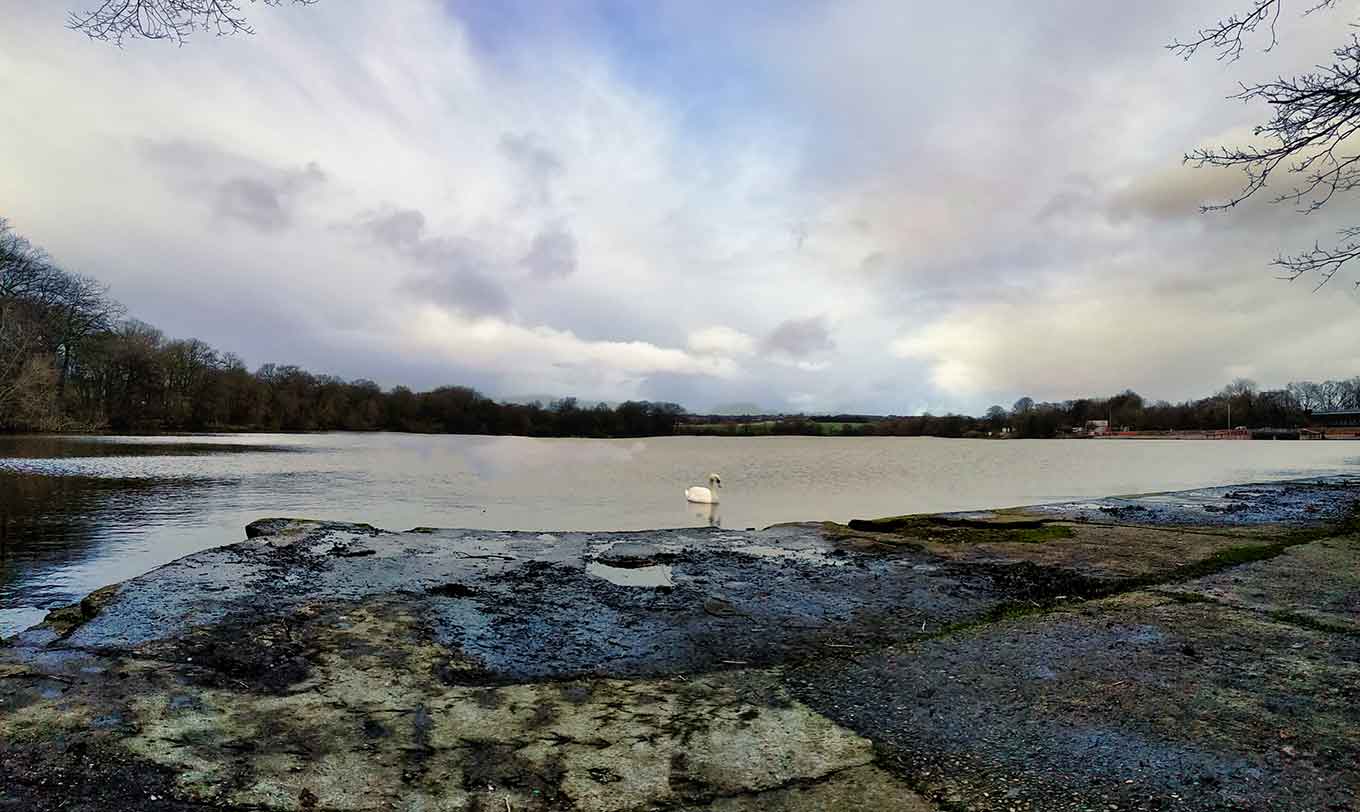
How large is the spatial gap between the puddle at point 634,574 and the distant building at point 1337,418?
13383 centimetres

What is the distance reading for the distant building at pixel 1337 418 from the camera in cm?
10394

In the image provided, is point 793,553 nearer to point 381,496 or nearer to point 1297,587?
point 1297,587

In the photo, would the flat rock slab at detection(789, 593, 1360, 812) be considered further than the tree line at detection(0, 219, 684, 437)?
No

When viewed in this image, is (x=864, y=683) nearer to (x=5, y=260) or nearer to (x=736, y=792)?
(x=736, y=792)

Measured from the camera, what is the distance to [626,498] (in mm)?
21250

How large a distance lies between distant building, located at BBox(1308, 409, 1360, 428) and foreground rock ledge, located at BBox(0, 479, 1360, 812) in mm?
132540

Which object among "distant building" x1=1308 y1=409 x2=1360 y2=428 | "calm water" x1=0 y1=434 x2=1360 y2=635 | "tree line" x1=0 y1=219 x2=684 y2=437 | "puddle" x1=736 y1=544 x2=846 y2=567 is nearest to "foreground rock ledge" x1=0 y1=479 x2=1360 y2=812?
"puddle" x1=736 y1=544 x2=846 y2=567

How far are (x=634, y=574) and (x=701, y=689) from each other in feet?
12.1

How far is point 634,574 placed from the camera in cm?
755

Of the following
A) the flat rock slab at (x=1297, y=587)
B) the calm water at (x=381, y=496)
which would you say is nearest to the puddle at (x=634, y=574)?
the flat rock slab at (x=1297, y=587)

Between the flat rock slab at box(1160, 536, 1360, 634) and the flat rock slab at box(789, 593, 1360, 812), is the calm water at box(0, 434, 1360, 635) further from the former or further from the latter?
the flat rock slab at box(1160, 536, 1360, 634)

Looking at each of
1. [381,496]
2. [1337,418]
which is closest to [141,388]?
[381,496]

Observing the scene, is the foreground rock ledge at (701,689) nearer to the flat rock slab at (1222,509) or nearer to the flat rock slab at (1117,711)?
the flat rock slab at (1117,711)

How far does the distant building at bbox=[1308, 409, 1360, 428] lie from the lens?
103938mm
